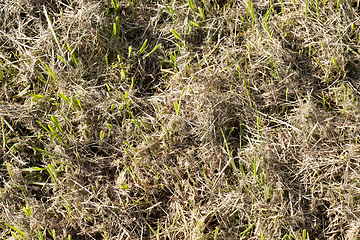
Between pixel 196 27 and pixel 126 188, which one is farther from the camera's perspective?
pixel 196 27

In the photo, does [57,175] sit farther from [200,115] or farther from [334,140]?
[334,140]

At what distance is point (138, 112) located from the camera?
7.66 ft

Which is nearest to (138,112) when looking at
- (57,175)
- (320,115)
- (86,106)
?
(86,106)

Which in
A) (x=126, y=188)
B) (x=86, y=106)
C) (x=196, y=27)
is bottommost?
(x=126, y=188)

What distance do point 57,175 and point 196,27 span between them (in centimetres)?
134

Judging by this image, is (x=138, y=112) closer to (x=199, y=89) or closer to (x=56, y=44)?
(x=199, y=89)

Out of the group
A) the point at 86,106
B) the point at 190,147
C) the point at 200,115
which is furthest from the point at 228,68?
the point at 86,106

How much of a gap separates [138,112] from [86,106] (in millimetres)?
341

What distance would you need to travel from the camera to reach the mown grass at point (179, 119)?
2.08m

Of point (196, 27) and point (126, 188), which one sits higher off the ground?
point (196, 27)

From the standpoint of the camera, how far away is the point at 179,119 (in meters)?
2.21

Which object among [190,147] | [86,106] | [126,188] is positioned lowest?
[126,188]

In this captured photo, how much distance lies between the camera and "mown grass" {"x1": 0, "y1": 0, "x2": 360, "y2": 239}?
2082 mm

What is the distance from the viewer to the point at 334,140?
2.15 m
